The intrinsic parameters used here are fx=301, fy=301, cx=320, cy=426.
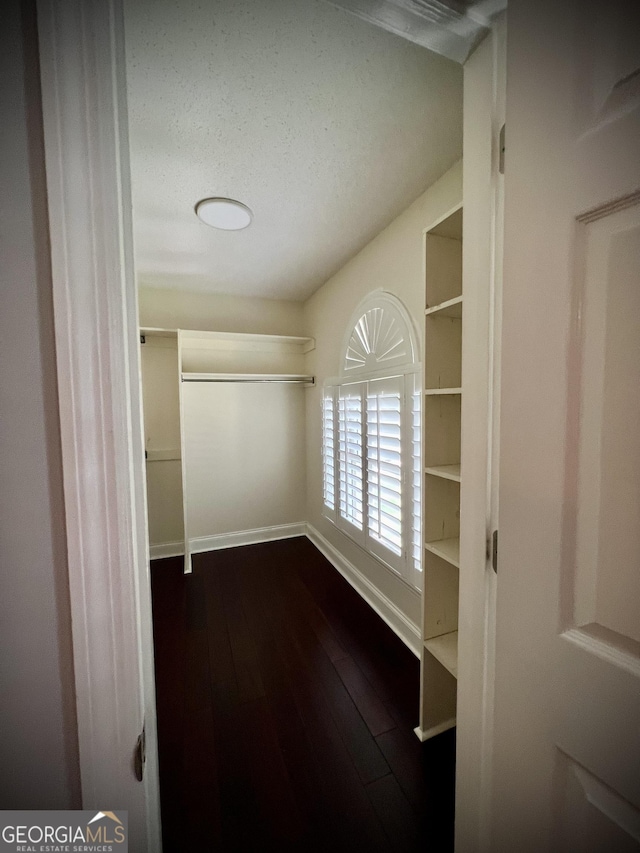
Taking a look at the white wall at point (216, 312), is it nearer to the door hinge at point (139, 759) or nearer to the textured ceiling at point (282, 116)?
the textured ceiling at point (282, 116)

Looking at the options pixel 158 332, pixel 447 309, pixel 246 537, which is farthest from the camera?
pixel 246 537

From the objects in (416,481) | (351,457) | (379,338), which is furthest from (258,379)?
(416,481)

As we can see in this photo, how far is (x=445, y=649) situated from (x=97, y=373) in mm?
1499

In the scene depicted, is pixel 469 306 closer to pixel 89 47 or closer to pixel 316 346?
pixel 89 47

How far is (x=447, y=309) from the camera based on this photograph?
1.17m

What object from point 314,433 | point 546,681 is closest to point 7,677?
point 546,681

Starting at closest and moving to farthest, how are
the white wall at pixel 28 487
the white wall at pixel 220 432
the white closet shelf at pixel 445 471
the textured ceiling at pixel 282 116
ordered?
the white wall at pixel 28 487 → the textured ceiling at pixel 282 116 → the white closet shelf at pixel 445 471 → the white wall at pixel 220 432

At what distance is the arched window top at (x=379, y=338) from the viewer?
67.0 inches

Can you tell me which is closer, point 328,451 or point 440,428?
point 440,428

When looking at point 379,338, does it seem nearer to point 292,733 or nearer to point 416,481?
point 416,481

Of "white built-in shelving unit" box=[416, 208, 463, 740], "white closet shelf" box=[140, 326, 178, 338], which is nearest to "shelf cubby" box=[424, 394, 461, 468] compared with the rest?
"white built-in shelving unit" box=[416, 208, 463, 740]

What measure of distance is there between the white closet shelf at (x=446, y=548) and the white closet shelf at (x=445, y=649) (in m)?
0.33

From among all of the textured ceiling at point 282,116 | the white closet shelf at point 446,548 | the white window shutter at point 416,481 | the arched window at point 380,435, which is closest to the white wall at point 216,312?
the textured ceiling at point 282,116

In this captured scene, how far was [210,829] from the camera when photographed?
104 cm
